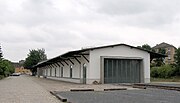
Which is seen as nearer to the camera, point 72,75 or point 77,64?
point 77,64

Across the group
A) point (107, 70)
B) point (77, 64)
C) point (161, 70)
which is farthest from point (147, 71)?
point (161, 70)

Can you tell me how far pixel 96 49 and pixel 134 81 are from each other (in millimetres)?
5805

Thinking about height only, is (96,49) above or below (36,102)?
above

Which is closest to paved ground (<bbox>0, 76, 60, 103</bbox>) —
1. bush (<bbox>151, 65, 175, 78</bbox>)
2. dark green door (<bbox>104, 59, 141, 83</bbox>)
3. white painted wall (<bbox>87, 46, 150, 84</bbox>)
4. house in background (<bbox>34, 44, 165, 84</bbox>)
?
white painted wall (<bbox>87, 46, 150, 84</bbox>)

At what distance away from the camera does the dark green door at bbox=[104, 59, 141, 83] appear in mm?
34438

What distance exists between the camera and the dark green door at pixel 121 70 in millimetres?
34438

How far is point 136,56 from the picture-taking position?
35938 millimetres

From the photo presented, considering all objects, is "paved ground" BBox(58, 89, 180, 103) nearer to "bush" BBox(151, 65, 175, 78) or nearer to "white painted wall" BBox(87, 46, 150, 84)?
"white painted wall" BBox(87, 46, 150, 84)

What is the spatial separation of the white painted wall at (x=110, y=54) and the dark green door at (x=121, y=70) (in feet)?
2.35

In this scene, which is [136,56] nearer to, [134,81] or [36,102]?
[134,81]

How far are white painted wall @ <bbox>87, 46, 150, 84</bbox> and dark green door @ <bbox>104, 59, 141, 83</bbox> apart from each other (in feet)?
2.35

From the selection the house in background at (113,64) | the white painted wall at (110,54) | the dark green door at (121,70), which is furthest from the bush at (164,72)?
the dark green door at (121,70)

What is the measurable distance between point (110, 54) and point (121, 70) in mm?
2213

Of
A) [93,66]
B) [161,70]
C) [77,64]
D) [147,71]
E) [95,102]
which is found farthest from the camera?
[161,70]
